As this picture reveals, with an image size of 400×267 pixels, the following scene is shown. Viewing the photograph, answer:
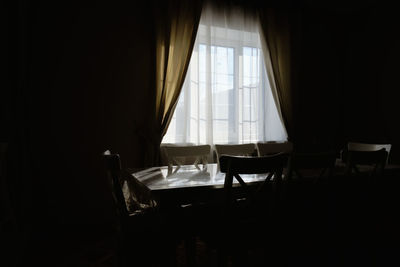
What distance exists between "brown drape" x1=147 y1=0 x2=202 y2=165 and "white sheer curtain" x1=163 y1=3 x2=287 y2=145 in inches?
5.2

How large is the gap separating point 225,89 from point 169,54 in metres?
0.82

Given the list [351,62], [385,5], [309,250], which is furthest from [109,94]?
[385,5]

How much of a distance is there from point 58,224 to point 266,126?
2.71m

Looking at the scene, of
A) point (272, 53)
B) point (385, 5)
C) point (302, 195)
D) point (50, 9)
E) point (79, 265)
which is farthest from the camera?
point (385, 5)

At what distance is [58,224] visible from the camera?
112 inches

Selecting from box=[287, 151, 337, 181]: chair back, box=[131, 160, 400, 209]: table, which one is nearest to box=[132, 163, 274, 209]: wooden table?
box=[131, 160, 400, 209]: table

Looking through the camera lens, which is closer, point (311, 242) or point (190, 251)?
point (190, 251)

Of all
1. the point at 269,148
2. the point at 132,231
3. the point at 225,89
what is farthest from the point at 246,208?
the point at 225,89

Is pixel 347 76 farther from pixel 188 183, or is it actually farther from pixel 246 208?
pixel 188 183

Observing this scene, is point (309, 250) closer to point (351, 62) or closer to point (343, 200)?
point (343, 200)

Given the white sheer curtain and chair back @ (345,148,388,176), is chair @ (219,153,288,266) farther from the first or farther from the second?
the white sheer curtain

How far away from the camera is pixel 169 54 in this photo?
3250 millimetres

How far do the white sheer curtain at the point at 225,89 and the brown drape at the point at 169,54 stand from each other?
0.43ft

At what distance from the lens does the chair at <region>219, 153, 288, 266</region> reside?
56.9 inches
